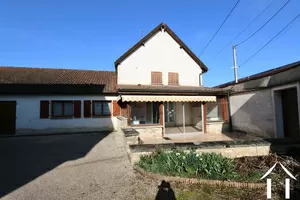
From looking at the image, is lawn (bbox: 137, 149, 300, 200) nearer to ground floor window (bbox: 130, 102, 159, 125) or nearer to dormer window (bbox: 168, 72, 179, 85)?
ground floor window (bbox: 130, 102, 159, 125)

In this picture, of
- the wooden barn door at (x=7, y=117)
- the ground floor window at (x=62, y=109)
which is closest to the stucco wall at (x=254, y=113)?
the ground floor window at (x=62, y=109)

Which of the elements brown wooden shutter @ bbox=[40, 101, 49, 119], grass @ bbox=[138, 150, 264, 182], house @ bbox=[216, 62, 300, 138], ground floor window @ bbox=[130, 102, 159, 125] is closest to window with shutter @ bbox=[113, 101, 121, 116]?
ground floor window @ bbox=[130, 102, 159, 125]

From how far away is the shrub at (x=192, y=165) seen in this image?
7.05 m

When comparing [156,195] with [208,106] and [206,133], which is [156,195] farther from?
[208,106]

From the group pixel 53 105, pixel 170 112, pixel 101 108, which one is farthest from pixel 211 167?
pixel 53 105

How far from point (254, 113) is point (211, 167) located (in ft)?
39.4

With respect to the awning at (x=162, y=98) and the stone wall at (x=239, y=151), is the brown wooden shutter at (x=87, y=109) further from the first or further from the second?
the stone wall at (x=239, y=151)

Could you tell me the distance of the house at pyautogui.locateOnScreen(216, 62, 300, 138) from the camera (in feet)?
44.3

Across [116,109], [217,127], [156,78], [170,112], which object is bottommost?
[217,127]

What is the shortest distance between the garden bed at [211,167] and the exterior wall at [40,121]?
13761mm

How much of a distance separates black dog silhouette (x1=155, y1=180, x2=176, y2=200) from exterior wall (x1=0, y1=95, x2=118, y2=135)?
15057mm

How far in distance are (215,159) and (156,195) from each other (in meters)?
2.97

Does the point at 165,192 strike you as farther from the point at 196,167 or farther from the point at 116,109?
the point at 116,109

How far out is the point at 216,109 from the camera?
67.2 ft
